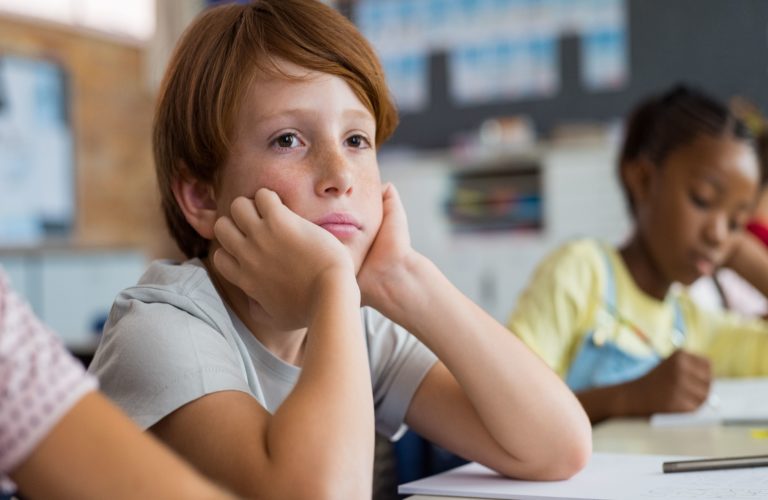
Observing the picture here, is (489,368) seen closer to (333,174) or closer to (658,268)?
(333,174)

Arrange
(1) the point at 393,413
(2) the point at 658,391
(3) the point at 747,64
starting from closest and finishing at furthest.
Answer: (1) the point at 393,413, (2) the point at 658,391, (3) the point at 747,64

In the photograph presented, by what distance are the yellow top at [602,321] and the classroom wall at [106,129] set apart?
4786 mm

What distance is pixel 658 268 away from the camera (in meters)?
1.83

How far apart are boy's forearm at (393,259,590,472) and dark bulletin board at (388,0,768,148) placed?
442 centimetres

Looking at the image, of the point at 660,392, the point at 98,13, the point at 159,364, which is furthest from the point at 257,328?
the point at 98,13

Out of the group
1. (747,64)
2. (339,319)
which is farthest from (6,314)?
(747,64)

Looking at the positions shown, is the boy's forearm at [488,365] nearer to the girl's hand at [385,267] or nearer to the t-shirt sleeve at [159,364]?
the girl's hand at [385,267]

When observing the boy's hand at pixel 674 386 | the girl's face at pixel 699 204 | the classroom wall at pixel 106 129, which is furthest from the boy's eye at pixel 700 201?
the classroom wall at pixel 106 129

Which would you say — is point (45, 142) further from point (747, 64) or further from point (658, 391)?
point (658, 391)

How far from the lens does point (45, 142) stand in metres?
6.18

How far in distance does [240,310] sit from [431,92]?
5.18m

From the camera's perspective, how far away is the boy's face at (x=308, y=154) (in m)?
0.94

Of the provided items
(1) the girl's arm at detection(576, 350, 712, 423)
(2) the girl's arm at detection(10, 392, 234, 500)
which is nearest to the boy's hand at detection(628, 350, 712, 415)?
(1) the girl's arm at detection(576, 350, 712, 423)

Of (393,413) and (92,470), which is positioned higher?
(92,470)
